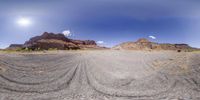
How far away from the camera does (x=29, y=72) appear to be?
56.4ft

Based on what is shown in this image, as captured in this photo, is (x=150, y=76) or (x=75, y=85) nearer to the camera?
(x=75, y=85)

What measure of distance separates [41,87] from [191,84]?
8.45 metres

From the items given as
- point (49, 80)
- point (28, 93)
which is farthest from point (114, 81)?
point (28, 93)

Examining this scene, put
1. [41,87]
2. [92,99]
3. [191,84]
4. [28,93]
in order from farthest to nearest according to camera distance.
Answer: [191,84]
[41,87]
[28,93]
[92,99]

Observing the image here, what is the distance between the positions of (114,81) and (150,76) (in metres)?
2.87

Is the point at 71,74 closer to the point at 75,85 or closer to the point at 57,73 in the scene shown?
the point at 57,73

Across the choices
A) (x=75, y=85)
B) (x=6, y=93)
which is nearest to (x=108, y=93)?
(x=75, y=85)

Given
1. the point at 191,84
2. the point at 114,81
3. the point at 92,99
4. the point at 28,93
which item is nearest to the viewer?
the point at 92,99

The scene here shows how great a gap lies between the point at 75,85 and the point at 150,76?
5.68m

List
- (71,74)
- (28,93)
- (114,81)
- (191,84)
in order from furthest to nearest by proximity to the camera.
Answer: (71,74) → (114,81) → (191,84) → (28,93)

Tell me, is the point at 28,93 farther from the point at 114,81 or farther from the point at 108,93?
the point at 114,81

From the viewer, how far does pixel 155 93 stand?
12492 mm

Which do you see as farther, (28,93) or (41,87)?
(41,87)

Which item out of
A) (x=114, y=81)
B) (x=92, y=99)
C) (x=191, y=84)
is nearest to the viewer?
(x=92, y=99)
